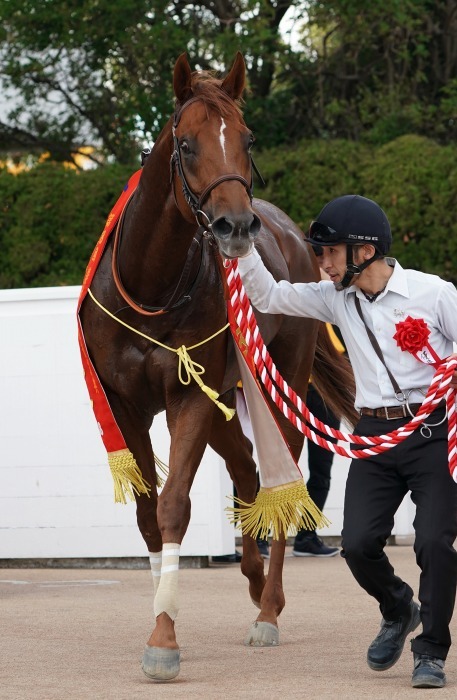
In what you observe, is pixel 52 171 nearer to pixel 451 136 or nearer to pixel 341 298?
pixel 451 136

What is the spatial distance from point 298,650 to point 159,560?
73 centimetres

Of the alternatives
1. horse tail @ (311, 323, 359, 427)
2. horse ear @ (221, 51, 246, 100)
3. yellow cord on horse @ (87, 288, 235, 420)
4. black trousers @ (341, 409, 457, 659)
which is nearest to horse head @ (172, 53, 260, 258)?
horse ear @ (221, 51, 246, 100)

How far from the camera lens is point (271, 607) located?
621 centimetres

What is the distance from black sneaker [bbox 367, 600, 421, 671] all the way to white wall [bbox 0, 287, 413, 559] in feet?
13.0

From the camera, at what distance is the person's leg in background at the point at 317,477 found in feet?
31.4

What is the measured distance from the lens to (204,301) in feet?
18.4

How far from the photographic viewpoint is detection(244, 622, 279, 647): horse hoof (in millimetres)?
5945

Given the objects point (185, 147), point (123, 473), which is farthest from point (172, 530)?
point (185, 147)

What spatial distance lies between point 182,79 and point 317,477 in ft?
16.3

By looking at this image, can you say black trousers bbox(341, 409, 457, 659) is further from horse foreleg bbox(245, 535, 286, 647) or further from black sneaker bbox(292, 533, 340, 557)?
black sneaker bbox(292, 533, 340, 557)

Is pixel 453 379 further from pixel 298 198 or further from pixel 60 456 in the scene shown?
pixel 298 198

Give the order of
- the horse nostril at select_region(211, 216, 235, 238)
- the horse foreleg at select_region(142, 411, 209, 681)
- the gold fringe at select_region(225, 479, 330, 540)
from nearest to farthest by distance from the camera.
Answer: the horse nostril at select_region(211, 216, 235, 238) → the horse foreleg at select_region(142, 411, 209, 681) → the gold fringe at select_region(225, 479, 330, 540)

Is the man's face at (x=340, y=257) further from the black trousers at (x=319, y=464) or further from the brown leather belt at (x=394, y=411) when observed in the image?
the black trousers at (x=319, y=464)

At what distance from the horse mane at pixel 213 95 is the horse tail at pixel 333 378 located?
2621mm
